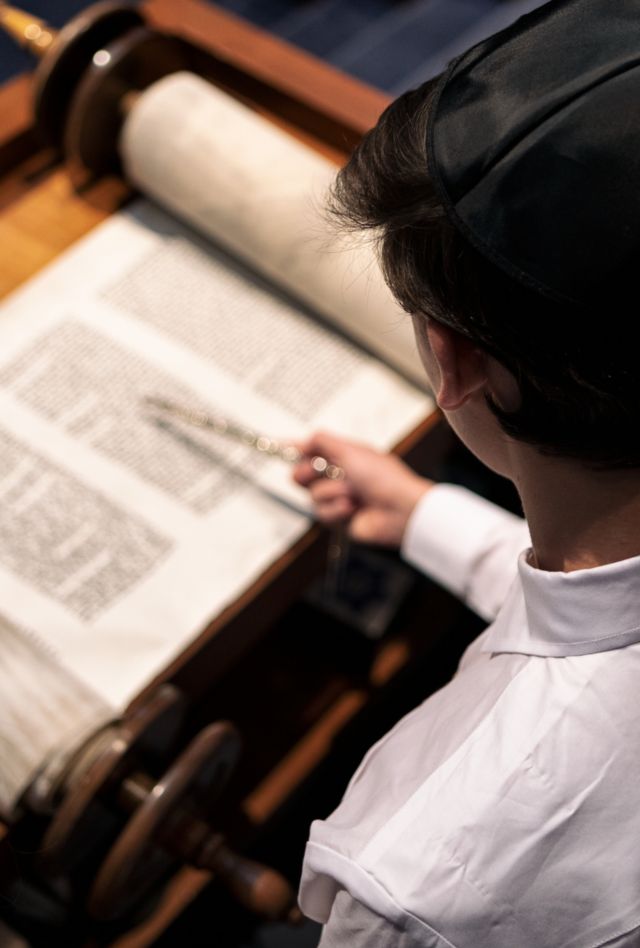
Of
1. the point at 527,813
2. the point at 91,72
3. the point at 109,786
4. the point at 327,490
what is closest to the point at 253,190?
the point at 91,72

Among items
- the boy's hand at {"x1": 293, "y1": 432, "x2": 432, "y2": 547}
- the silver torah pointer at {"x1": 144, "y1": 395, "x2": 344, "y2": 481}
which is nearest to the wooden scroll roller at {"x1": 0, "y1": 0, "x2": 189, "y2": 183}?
the silver torah pointer at {"x1": 144, "y1": 395, "x2": 344, "y2": 481}

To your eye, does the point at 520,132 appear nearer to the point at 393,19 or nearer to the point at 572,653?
the point at 572,653

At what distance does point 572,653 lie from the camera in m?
0.49

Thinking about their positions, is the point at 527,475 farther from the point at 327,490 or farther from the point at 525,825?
the point at 327,490

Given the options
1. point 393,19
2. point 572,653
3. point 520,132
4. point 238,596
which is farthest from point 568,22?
point 393,19

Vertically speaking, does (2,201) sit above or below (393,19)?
above

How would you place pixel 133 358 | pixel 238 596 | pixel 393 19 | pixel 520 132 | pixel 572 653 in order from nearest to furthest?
pixel 520 132 → pixel 572 653 → pixel 238 596 → pixel 133 358 → pixel 393 19

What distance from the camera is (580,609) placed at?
0.48 meters

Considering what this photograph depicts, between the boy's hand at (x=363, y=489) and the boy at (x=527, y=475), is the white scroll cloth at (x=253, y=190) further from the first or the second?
the boy at (x=527, y=475)

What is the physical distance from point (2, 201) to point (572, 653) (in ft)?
2.37

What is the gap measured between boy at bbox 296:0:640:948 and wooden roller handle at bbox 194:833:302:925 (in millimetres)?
174

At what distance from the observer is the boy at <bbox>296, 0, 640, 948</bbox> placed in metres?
0.38

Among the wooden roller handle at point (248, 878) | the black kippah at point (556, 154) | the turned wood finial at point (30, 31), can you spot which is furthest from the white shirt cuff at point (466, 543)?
the turned wood finial at point (30, 31)

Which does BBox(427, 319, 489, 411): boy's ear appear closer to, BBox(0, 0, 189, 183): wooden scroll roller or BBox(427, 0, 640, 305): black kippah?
BBox(427, 0, 640, 305): black kippah
